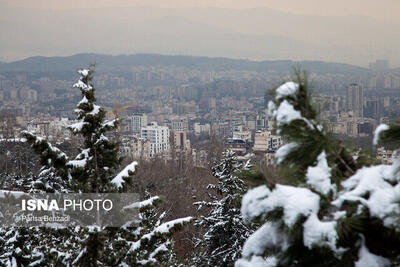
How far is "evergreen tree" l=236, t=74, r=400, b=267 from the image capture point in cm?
125

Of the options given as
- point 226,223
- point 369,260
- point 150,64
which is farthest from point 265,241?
point 150,64

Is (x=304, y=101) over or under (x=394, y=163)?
over

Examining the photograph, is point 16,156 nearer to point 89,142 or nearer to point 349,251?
point 89,142

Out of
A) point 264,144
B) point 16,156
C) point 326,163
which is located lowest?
point 264,144

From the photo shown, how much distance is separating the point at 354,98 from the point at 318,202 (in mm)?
53794

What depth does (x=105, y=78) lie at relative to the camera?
117375 mm

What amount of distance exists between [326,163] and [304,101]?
218mm

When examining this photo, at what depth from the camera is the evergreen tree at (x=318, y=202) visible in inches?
49.3

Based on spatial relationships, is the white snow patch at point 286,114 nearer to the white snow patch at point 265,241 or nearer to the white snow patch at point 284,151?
the white snow patch at point 284,151

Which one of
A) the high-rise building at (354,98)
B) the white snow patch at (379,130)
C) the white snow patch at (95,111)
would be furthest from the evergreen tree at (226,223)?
the high-rise building at (354,98)

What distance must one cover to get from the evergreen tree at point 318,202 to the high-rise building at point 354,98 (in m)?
49.8

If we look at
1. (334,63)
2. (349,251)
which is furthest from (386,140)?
(334,63)

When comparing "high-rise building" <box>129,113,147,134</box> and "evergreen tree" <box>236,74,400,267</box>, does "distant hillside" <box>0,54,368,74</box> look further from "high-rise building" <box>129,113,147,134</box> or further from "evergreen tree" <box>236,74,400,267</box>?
"evergreen tree" <box>236,74,400,267</box>

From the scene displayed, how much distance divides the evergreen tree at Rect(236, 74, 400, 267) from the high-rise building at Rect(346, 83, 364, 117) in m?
49.8
